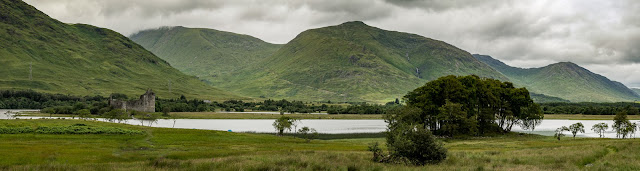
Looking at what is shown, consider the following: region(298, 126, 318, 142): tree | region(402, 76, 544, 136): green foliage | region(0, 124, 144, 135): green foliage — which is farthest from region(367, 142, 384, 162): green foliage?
region(0, 124, 144, 135): green foliage

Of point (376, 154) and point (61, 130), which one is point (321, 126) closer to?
point (61, 130)

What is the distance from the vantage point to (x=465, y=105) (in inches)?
3588

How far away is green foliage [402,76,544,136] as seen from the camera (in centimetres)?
8556

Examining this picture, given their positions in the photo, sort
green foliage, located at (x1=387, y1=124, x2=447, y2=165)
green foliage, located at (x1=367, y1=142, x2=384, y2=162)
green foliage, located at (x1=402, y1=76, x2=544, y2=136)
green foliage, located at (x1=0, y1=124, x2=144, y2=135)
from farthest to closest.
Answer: green foliage, located at (x1=402, y1=76, x2=544, y2=136) < green foliage, located at (x1=0, y1=124, x2=144, y2=135) < green foliage, located at (x1=367, y1=142, x2=384, y2=162) < green foliage, located at (x1=387, y1=124, x2=447, y2=165)

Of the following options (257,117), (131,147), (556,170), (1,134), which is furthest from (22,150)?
(257,117)

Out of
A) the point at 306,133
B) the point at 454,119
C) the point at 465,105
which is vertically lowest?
the point at 306,133

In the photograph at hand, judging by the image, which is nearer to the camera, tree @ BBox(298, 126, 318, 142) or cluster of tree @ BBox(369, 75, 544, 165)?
cluster of tree @ BBox(369, 75, 544, 165)

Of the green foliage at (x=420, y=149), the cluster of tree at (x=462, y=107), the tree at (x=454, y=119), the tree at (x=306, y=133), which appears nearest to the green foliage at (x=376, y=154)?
the green foliage at (x=420, y=149)

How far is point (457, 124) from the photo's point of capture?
85125mm

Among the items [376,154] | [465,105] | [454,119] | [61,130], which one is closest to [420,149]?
[376,154]

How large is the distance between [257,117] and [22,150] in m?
147

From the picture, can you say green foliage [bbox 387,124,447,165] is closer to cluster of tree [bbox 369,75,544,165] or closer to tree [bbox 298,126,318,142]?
cluster of tree [bbox 369,75,544,165]

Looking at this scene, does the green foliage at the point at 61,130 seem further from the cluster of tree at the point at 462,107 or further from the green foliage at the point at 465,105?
the green foliage at the point at 465,105

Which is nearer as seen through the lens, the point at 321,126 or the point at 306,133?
the point at 306,133
